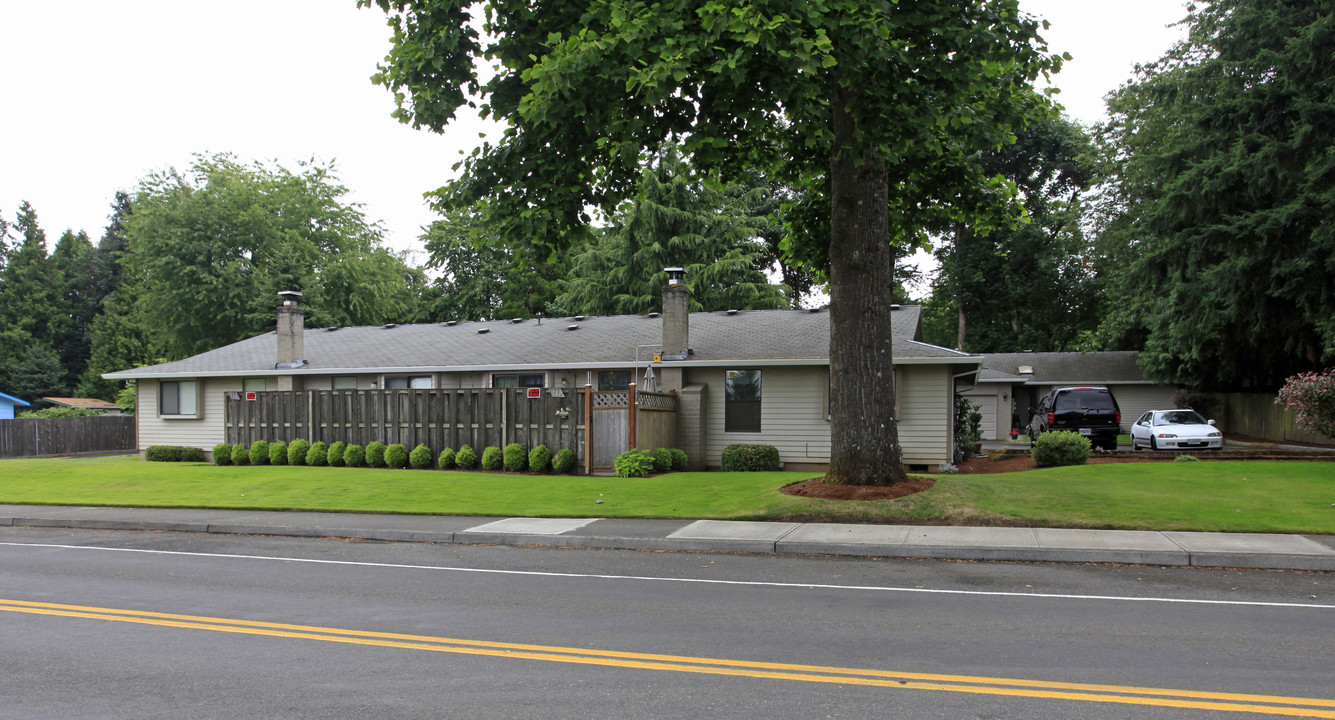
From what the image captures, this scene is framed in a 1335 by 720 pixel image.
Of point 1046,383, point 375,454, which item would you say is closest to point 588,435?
point 375,454

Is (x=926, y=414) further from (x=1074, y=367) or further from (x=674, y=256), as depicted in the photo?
(x=1074, y=367)

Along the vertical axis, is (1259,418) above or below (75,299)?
below

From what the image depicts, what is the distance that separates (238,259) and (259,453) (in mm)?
23837

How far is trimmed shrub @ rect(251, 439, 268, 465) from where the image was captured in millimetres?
23516

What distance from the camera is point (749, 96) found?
39.3ft

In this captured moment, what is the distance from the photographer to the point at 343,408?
75.7ft

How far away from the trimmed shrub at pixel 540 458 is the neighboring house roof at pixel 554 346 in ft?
10.9

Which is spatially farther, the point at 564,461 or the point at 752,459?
the point at 752,459

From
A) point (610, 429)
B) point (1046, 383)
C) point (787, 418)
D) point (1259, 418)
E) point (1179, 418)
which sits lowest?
point (1259, 418)

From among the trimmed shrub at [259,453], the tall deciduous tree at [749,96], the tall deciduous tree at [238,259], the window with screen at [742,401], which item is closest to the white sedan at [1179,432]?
the window with screen at [742,401]

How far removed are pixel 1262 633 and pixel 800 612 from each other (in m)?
3.53

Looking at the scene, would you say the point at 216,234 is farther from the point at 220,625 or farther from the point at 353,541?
the point at 220,625

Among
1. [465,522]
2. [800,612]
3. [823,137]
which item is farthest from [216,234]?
[800,612]

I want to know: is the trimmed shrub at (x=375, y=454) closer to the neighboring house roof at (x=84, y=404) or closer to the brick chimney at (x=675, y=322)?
the brick chimney at (x=675, y=322)
